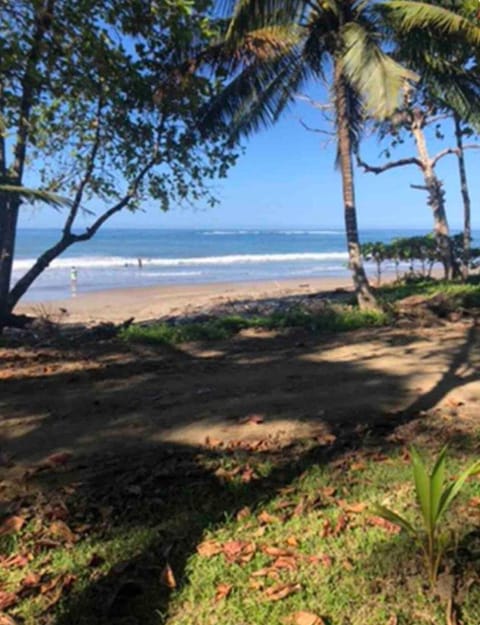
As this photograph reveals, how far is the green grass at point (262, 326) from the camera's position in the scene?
7906 millimetres

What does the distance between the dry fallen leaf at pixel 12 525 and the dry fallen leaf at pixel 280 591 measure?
1.30 meters

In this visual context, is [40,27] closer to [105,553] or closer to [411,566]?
[105,553]

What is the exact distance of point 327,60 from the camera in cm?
1021

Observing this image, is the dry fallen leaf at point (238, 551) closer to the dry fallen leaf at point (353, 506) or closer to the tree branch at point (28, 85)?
the dry fallen leaf at point (353, 506)

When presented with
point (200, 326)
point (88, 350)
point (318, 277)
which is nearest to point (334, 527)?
point (88, 350)

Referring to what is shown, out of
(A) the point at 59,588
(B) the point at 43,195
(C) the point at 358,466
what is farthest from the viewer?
(B) the point at 43,195

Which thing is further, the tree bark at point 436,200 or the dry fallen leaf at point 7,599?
the tree bark at point 436,200

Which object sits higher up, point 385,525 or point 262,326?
point 262,326

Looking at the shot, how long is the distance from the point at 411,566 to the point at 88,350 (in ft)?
18.0

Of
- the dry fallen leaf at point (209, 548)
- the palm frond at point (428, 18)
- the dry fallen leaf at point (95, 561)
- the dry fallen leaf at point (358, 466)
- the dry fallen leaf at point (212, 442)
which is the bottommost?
the dry fallen leaf at point (358, 466)

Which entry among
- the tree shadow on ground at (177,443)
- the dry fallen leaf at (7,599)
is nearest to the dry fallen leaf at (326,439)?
the tree shadow on ground at (177,443)

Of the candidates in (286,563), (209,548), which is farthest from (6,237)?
(286,563)

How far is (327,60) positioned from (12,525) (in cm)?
953

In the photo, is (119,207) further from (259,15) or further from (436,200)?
(436,200)
